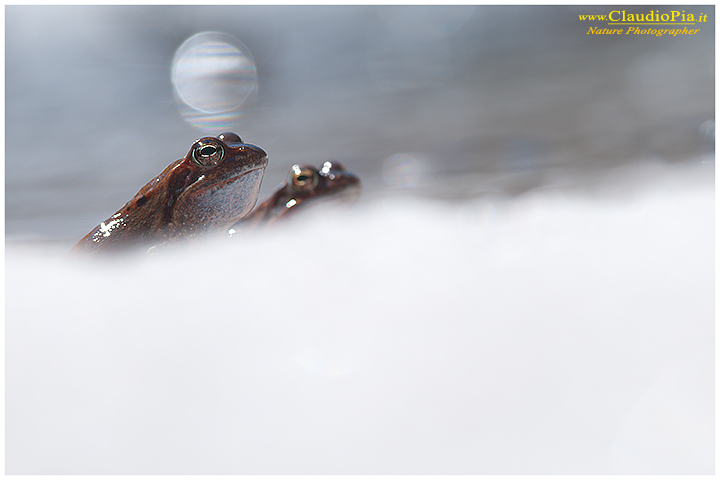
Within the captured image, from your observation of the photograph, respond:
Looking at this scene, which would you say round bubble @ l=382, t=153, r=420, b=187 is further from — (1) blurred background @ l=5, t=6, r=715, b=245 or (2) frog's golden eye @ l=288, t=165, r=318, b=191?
(2) frog's golden eye @ l=288, t=165, r=318, b=191

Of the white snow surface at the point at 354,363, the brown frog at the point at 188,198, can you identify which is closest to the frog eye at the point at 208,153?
the brown frog at the point at 188,198

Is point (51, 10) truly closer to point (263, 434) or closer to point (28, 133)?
point (28, 133)

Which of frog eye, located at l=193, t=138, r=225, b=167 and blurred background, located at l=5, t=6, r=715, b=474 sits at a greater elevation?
frog eye, located at l=193, t=138, r=225, b=167

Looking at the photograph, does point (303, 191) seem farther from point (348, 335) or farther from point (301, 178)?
point (348, 335)

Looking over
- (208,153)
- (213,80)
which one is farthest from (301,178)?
(213,80)

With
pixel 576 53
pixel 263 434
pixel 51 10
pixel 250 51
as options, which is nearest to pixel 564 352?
pixel 263 434

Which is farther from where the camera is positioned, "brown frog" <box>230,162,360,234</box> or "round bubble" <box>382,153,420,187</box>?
"round bubble" <box>382,153,420,187</box>

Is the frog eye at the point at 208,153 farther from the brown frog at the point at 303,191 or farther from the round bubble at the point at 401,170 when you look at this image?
the round bubble at the point at 401,170

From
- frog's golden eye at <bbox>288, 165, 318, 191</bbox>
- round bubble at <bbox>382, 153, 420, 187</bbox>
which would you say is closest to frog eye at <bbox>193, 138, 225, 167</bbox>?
frog's golden eye at <bbox>288, 165, 318, 191</bbox>
